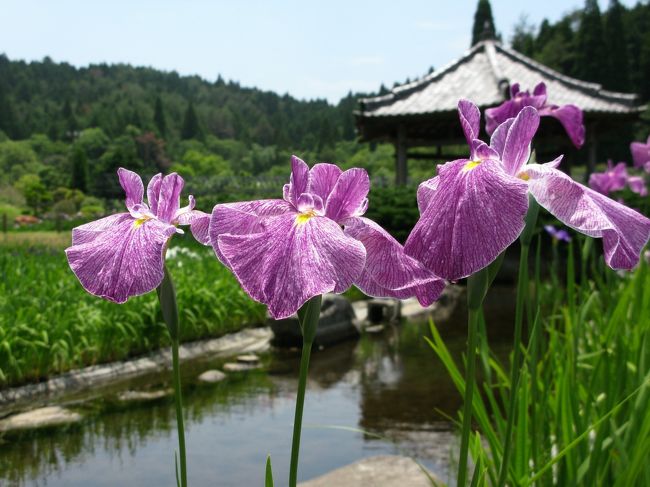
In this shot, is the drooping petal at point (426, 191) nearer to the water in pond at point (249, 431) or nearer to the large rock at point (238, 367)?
the water in pond at point (249, 431)

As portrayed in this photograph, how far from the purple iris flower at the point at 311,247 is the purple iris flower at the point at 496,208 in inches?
2.9

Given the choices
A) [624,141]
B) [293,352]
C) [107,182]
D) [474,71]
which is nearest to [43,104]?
[107,182]

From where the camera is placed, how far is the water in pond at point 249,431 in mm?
3631

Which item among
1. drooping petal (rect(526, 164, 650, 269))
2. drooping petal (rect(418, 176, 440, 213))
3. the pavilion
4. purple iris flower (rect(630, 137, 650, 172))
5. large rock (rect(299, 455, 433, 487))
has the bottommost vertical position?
large rock (rect(299, 455, 433, 487))

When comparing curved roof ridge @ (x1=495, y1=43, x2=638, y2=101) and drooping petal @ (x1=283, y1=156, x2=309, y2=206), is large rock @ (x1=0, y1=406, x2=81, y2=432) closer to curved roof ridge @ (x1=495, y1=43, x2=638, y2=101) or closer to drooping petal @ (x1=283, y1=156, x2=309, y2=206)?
drooping petal @ (x1=283, y1=156, x2=309, y2=206)

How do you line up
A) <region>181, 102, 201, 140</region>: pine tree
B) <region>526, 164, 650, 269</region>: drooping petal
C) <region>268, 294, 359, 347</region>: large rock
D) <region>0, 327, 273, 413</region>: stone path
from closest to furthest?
<region>526, 164, 650, 269</region>: drooping petal < <region>0, 327, 273, 413</region>: stone path < <region>268, 294, 359, 347</region>: large rock < <region>181, 102, 201, 140</region>: pine tree

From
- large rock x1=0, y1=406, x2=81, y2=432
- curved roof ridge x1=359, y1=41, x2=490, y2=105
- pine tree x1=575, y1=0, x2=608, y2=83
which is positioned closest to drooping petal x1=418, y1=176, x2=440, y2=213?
large rock x1=0, y1=406, x2=81, y2=432

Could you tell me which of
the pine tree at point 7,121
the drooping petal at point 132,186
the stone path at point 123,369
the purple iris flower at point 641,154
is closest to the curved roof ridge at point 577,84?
the stone path at point 123,369

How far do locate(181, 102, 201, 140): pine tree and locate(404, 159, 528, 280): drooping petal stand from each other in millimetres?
86321

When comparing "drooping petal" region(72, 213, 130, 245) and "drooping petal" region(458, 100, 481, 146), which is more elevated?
"drooping petal" region(458, 100, 481, 146)

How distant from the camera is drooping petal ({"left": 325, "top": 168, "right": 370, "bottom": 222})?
81 centimetres

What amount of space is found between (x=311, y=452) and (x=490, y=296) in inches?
290

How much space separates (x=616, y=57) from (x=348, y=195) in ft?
154

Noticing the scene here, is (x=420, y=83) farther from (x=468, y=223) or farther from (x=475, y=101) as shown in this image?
(x=468, y=223)
